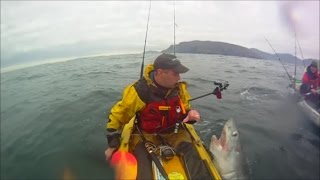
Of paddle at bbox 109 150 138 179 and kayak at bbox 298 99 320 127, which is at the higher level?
paddle at bbox 109 150 138 179

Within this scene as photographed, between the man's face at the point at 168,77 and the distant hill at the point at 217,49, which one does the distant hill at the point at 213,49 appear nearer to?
the distant hill at the point at 217,49

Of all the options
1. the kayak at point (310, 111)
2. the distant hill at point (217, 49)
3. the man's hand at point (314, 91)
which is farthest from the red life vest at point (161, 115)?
the distant hill at point (217, 49)

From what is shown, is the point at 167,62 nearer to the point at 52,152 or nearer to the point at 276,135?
the point at 52,152

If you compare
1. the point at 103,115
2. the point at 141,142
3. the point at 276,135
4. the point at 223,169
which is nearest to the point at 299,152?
the point at 276,135

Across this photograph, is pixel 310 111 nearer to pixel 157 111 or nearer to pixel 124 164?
pixel 157 111

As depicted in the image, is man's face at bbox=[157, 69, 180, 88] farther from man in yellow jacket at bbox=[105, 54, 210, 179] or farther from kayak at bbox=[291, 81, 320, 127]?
kayak at bbox=[291, 81, 320, 127]

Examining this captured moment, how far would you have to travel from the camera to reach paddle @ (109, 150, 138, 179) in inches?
171

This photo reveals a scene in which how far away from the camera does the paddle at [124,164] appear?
433cm

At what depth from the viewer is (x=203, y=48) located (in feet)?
316

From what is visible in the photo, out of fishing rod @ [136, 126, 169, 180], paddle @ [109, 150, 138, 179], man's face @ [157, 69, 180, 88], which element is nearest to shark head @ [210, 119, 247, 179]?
→ fishing rod @ [136, 126, 169, 180]

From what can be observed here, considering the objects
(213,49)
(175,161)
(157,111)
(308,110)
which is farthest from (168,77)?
(213,49)

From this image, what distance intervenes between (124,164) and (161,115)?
4.01 ft

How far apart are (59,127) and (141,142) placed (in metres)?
5.66

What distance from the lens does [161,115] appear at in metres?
5.30
